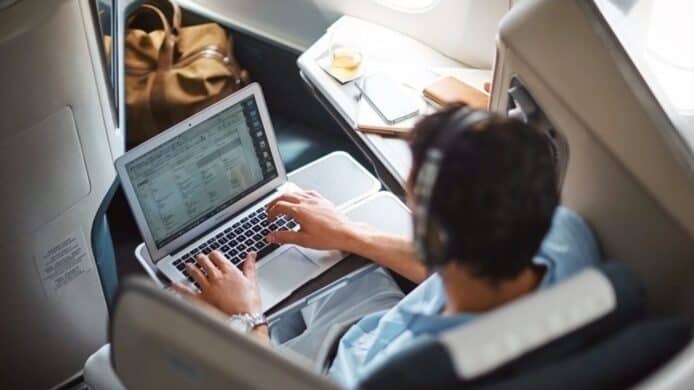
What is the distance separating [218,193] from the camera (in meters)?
1.75

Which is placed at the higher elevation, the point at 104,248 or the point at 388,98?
the point at 388,98

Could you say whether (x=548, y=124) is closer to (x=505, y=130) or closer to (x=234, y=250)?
(x=505, y=130)

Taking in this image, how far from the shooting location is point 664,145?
1.19 meters

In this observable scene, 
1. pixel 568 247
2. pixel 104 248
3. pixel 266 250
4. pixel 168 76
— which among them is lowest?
pixel 104 248

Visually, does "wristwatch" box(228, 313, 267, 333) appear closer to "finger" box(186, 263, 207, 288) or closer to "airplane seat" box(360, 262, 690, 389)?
"finger" box(186, 263, 207, 288)

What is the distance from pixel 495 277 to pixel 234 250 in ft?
2.47

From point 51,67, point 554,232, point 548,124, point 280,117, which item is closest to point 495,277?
point 554,232

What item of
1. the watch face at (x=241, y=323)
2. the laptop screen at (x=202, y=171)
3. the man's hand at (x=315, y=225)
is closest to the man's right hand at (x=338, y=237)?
the man's hand at (x=315, y=225)

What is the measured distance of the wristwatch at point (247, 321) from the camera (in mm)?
1496

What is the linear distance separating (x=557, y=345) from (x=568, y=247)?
0.23 metres

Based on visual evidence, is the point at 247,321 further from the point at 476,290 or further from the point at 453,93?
the point at 453,93

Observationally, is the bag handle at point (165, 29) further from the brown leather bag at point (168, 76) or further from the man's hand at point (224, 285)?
the man's hand at point (224, 285)

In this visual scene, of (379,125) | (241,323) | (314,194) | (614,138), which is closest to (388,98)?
(379,125)

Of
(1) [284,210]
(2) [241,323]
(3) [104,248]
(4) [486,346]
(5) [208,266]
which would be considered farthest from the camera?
(3) [104,248]
